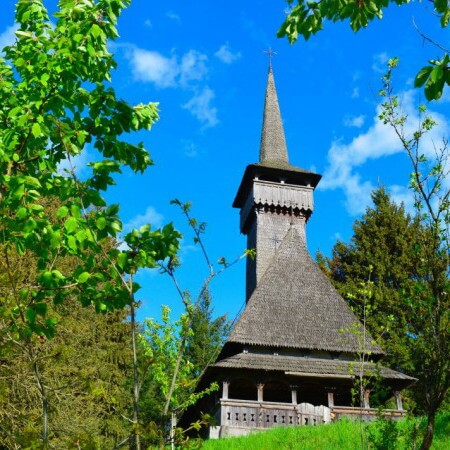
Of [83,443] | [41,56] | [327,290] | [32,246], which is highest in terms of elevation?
[327,290]

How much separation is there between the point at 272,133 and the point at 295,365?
17507 mm

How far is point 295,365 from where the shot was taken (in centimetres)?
1950

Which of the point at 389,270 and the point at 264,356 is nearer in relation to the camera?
the point at 264,356

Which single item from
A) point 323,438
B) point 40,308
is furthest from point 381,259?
point 40,308

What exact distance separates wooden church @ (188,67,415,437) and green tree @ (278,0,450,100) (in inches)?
502

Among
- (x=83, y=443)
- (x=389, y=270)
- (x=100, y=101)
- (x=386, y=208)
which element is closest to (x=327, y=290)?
(x=389, y=270)

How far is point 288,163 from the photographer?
32031 millimetres

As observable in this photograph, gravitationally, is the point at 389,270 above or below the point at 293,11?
above

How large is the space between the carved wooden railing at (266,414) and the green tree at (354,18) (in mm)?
16061

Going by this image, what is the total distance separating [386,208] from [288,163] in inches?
274

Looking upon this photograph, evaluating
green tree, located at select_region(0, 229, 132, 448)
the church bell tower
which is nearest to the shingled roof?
green tree, located at select_region(0, 229, 132, 448)

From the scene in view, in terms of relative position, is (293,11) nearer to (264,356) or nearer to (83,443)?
(83,443)

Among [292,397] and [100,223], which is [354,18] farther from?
[292,397]

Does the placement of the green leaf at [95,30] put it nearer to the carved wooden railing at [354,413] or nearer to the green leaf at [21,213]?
the green leaf at [21,213]
